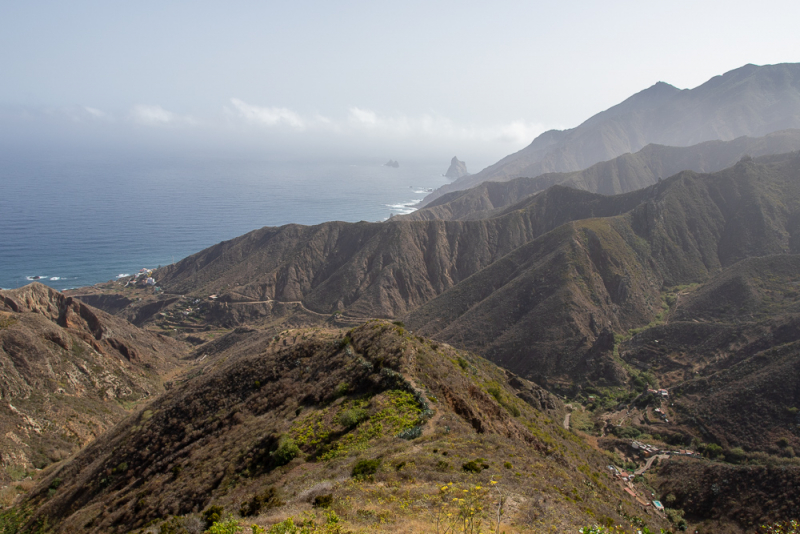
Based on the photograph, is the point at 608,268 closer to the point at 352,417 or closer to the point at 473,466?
the point at 352,417

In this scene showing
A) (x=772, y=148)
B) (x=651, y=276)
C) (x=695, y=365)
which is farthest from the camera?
(x=772, y=148)

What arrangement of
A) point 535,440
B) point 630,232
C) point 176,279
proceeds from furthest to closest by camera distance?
point 176,279 → point 630,232 → point 535,440

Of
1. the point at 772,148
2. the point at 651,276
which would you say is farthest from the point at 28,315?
the point at 772,148

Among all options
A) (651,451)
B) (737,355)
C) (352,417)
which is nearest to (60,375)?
(352,417)

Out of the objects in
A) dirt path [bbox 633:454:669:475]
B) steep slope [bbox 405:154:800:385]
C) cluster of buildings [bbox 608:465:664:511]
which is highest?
steep slope [bbox 405:154:800:385]

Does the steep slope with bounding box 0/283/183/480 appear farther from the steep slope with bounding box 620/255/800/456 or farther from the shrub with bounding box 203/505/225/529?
the steep slope with bounding box 620/255/800/456

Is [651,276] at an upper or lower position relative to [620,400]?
upper

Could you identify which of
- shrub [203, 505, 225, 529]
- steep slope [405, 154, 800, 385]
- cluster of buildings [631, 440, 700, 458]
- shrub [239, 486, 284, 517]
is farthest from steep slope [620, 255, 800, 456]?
shrub [203, 505, 225, 529]

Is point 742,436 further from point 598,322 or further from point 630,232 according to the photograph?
point 630,232
